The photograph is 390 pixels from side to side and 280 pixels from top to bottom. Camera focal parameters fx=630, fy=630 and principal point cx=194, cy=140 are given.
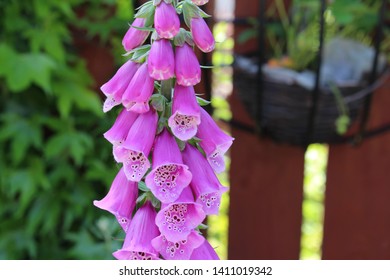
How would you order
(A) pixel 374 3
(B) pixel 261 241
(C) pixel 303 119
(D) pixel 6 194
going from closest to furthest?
(C) pixel 303 119, (A) pixel 374 3, (D) pixel 6 194, (B) pixel 261 241

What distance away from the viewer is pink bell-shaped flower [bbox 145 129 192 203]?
0.49 meters

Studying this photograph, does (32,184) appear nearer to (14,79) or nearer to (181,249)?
(14,79)

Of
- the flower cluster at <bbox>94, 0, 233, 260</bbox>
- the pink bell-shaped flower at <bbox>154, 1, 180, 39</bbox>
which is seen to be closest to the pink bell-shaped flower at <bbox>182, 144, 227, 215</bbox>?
the flower cluster at <bbox>94, 0, 233, 260</bbox>

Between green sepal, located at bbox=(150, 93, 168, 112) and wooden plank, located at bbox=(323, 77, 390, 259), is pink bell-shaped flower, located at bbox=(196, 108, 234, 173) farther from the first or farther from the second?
wooden plank, located at bbox=(323, 77, 390, 259)

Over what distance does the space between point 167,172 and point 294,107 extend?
25.6 inches

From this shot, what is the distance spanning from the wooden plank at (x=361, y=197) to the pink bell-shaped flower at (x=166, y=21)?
0.93 m

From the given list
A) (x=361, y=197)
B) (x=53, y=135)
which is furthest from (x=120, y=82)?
(x=361, y=197)

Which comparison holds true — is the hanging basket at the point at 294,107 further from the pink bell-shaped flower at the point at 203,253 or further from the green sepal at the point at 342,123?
the pink bell-shaped flower at the point at 203,253

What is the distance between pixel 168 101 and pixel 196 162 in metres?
0.06

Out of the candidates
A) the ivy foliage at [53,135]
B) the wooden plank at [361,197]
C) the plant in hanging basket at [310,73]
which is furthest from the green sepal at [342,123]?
the ivy foliage at [53,135]

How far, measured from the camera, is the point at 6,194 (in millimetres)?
1336

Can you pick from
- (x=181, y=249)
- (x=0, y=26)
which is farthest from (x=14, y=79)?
(x=181, y=249)

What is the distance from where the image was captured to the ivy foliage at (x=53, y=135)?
4.15ft
